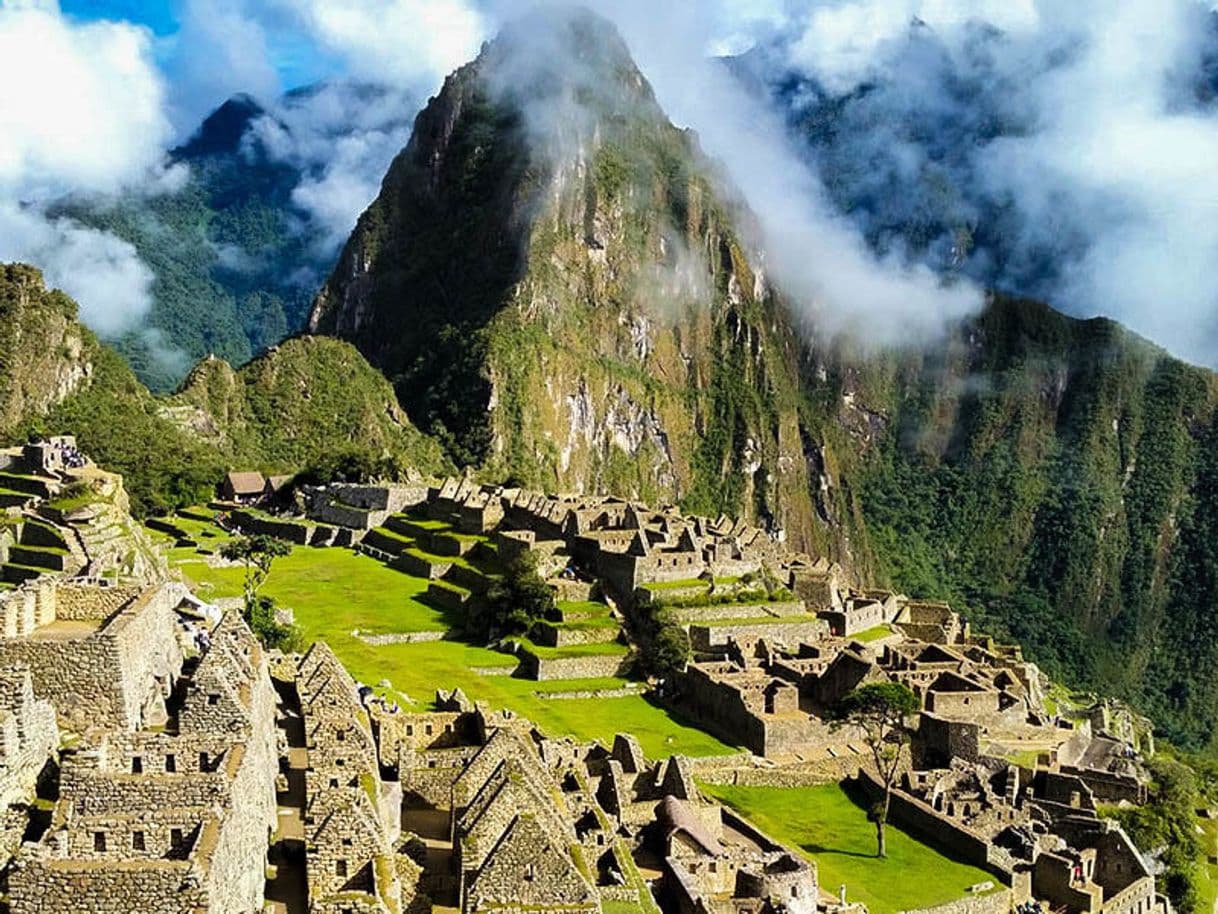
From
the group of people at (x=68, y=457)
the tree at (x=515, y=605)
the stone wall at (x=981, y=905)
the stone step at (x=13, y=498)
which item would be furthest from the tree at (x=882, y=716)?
the group of people at (x=68, y=457)

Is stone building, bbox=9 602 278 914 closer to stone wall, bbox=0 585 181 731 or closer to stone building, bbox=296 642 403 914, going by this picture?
stone wall, bbox=0 585 181 731

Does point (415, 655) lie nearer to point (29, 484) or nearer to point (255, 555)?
point (255, 555)

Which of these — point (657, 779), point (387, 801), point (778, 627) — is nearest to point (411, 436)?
point (778, 627)

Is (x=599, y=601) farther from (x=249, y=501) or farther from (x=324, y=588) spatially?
(x=249, y=501)

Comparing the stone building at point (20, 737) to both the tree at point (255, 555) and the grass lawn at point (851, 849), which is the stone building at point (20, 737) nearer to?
the grass lawn at point (851, 849)

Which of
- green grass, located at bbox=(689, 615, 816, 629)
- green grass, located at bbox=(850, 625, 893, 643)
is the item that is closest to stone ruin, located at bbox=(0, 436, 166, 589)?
green grass, located at bbox=(689, 615, 816, 629)

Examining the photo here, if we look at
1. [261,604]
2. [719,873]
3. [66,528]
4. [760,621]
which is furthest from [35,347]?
[719,873]

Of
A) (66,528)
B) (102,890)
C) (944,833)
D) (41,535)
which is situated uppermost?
(66,528)
